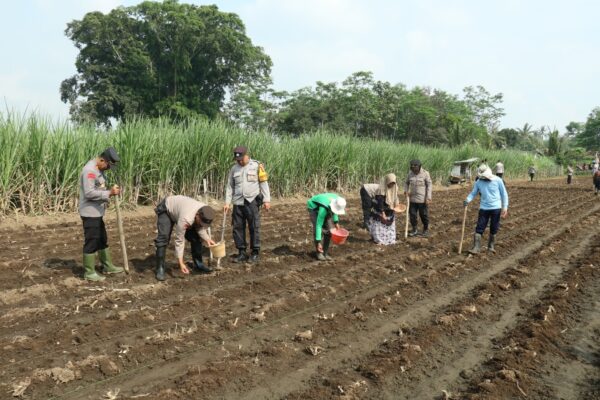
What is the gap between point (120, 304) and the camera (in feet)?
14.6

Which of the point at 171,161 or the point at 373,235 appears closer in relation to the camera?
the point at 373,235

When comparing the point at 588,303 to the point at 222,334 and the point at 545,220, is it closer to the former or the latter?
the point at 222,334

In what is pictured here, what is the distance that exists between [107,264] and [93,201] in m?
0.83

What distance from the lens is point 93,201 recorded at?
5121mm

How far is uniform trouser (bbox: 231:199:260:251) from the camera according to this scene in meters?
6.09

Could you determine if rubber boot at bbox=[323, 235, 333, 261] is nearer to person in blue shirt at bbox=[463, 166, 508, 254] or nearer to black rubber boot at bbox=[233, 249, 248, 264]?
black rubber boot at bbox=[233, 249, 248, 264]

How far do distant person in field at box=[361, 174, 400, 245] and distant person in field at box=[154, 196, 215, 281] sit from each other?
10.9ft

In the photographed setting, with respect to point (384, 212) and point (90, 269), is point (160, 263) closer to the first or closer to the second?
point (90, 269)

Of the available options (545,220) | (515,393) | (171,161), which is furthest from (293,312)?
(545,220)

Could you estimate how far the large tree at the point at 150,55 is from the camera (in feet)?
81.6

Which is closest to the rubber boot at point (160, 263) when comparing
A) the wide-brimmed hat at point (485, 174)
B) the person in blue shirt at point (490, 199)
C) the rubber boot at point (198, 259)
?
the rubber boot at point (198, 259)

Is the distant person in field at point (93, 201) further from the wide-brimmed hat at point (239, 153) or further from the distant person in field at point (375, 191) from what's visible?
the distant person in field at point (375, 191)

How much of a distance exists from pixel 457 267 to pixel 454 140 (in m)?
35.5

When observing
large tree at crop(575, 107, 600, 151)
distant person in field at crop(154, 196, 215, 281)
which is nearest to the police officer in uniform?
distant person in field at crop(154, 196, 215, 281)
